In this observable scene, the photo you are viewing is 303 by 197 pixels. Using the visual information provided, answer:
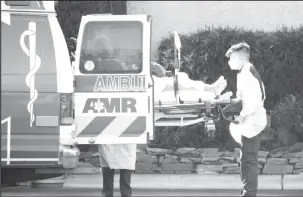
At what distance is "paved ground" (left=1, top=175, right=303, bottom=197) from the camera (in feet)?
30.2

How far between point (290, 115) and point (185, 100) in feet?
9.07

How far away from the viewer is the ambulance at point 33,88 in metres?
7.29

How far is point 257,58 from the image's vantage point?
11.0 m

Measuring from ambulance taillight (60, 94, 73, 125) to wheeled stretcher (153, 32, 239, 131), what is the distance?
1.22 meters

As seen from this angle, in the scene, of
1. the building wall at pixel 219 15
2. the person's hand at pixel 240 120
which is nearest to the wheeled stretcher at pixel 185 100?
the person's hand at pixel 240 120

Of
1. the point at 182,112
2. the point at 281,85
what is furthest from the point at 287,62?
the point at 182,112

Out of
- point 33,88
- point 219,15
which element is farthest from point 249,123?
point 219,15

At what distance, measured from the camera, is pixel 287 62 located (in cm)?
1107

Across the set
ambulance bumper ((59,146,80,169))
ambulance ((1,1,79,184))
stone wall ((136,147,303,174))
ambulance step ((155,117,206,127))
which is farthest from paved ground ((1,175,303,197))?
ambulance ((1,1,79,184))

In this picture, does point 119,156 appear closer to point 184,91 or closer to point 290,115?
point 184,91

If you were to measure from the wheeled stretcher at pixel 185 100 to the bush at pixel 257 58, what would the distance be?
7.52ft

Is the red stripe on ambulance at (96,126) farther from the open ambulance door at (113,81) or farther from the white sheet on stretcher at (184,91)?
the white sheet on stretcher at (184,91)

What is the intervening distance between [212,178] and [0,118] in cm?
371

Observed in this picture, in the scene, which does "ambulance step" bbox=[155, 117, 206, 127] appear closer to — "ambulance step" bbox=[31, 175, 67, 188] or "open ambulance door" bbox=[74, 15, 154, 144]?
"open ambulance door" bbox=[74, 15, 154, 144]
